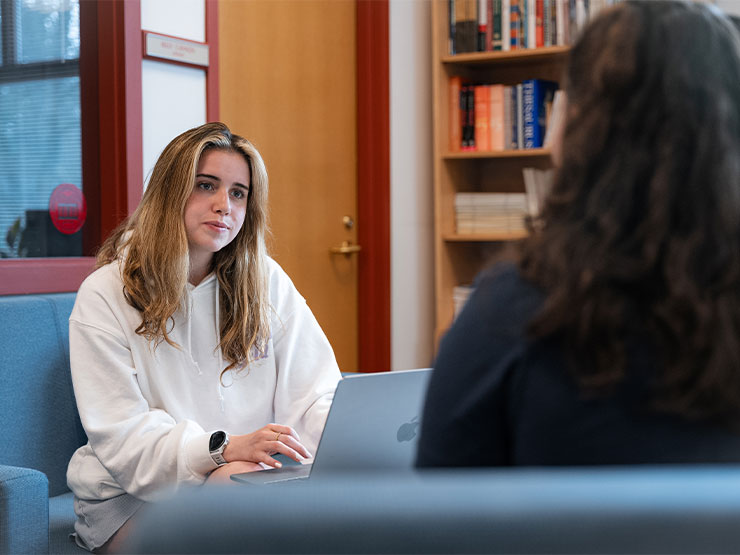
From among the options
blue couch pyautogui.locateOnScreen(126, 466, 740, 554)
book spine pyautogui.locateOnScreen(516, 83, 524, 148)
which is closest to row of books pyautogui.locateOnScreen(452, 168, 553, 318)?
book spine pyautogui.locateOnScreen(516, 83, 524, 148)

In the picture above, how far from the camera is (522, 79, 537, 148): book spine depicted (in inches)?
140

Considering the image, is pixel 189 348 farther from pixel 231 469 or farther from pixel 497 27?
pixel 497 27

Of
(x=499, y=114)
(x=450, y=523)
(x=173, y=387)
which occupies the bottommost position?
(x=173, y=387)

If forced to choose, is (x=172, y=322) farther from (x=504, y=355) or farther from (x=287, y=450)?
(x=504, y=355)

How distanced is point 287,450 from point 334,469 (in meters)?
0.26

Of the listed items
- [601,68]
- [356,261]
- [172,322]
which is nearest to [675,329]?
[601,68]

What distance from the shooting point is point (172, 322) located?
1940mm

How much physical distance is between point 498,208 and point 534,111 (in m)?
0.41

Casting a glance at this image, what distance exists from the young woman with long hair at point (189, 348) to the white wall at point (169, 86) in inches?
28.3

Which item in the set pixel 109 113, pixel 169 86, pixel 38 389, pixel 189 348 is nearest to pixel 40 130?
pixel 109 113

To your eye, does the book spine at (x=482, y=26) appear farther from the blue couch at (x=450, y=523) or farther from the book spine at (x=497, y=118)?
the blue couch at (x=450, y=523)

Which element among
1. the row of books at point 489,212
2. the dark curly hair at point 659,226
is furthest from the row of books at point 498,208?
the dark curly hair at point 659,226

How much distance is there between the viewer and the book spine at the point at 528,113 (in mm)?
3566

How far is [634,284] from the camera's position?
79 centimetres
